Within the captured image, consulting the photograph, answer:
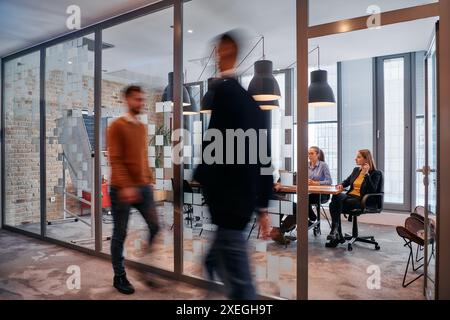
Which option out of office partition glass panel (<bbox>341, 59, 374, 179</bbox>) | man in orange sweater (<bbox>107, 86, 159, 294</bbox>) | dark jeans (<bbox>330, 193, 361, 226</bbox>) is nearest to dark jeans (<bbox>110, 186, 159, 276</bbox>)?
man in orange sweater (<bbox>107, 86, 159, 294</bbox>)

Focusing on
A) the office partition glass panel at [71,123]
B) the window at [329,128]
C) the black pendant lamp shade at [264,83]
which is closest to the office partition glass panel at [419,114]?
the window at [329,128]

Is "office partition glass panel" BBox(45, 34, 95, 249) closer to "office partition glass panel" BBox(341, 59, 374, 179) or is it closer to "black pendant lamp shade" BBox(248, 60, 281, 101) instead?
"black pendant lamp shade" BBox(248, 60, 281, 101)

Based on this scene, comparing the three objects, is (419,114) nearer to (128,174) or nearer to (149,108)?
(149,108)

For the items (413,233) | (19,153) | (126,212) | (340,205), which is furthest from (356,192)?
(19,153)

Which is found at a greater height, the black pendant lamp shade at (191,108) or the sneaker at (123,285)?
the black pendant lamp shade at (191,108)

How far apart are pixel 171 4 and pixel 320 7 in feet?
5.32

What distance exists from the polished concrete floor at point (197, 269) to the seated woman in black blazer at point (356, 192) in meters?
0.20

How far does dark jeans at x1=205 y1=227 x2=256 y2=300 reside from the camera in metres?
1.65

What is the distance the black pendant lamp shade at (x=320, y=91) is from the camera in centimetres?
481

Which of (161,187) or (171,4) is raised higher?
(171,4)

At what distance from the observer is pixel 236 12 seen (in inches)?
152

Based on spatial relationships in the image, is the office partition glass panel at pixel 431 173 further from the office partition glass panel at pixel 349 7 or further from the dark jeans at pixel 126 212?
the dark jeans at pixel 126 212

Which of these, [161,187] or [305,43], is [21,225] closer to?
[161,187]

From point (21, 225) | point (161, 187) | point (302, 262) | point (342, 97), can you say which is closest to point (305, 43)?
point (302, 262)
